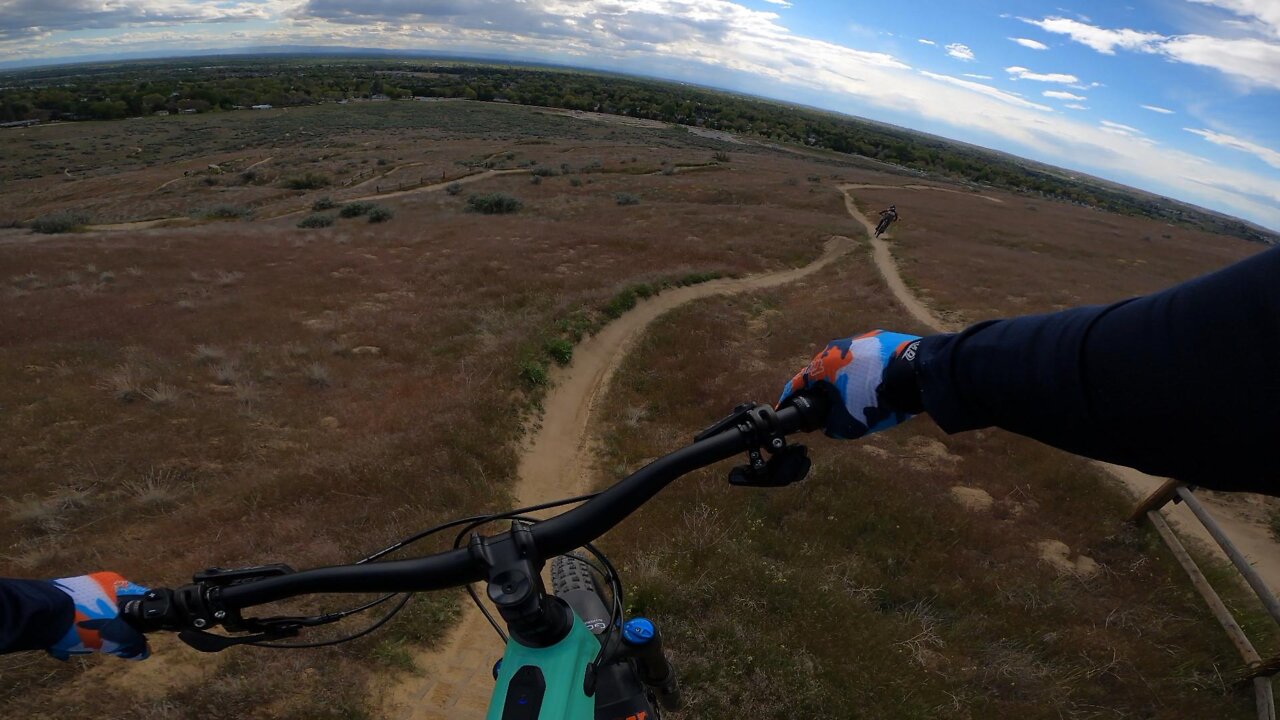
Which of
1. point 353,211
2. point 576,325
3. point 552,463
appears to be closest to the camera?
point 552,463

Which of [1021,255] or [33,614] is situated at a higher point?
[1021,255]

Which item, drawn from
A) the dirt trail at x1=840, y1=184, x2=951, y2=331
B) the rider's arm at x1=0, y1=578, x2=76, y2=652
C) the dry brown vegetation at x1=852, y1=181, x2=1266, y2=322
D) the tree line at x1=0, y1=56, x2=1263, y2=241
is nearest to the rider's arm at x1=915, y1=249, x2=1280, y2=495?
the rider's arm at x1=0, y1=578, x2=76, y2=652

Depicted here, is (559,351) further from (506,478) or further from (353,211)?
(353,211)

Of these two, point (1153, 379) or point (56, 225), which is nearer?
point (1153, 379)

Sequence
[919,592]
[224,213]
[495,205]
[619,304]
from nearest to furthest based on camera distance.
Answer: [919,592] < [619,304] < [495,205] < [224,213]

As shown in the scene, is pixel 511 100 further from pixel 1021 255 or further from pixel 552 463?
pixel 552 463

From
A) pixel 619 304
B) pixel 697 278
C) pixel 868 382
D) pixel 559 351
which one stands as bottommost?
pixel 559 351

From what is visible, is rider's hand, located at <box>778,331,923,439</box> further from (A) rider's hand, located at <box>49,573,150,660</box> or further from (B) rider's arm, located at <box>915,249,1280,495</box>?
(A) rider's hand, located at <box>49,573,150,660</box>

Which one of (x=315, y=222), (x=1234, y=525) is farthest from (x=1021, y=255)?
(x=315, y=222)

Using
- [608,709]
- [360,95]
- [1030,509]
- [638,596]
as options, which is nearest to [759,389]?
[1030,509]
